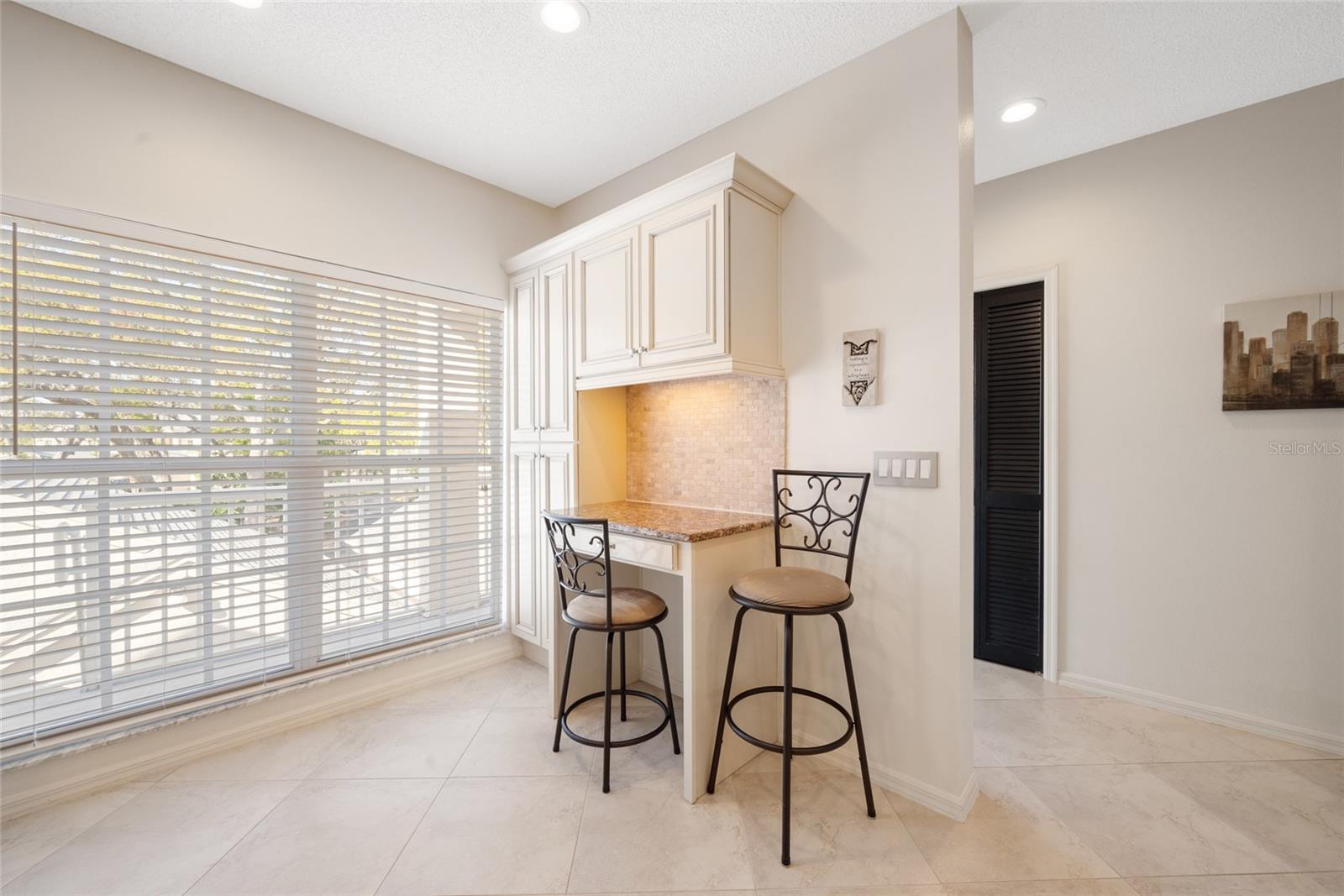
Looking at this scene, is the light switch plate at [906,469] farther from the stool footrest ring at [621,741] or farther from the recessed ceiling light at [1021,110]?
the recessed ceiling light at [1021,110]

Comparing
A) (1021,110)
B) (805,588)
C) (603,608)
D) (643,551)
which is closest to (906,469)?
(805,588)

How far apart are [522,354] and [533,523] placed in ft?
3.21

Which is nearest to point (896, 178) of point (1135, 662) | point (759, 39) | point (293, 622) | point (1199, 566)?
point (759, 39)

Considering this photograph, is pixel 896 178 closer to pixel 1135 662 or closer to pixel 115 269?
pixel 1135 662

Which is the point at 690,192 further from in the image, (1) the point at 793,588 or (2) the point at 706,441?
(1) the point at 793,588

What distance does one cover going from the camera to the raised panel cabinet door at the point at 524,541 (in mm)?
3021

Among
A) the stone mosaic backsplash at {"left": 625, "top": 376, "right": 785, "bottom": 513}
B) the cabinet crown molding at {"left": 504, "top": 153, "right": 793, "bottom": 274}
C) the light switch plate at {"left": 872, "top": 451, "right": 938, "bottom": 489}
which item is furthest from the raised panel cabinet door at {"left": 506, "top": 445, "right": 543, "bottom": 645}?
the light switch plate at {"left": 872, "top": 451, "right": 938, "bottom": 489}

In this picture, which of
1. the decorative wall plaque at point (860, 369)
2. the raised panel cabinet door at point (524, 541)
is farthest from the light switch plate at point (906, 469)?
the raised panel cabinet door at point (524, 541)

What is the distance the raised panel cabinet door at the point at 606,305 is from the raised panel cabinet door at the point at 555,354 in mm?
103

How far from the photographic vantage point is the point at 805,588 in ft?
5.86

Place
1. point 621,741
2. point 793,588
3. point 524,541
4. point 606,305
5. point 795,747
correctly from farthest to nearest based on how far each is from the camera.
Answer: point 524,541 → point 606,305 → point 621,741 → point 795,747 → point 793,588

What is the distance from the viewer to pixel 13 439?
185 centimetres

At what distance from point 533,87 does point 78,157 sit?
1.67 meters

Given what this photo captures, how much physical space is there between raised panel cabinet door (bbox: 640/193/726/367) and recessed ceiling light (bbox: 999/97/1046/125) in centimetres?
146
